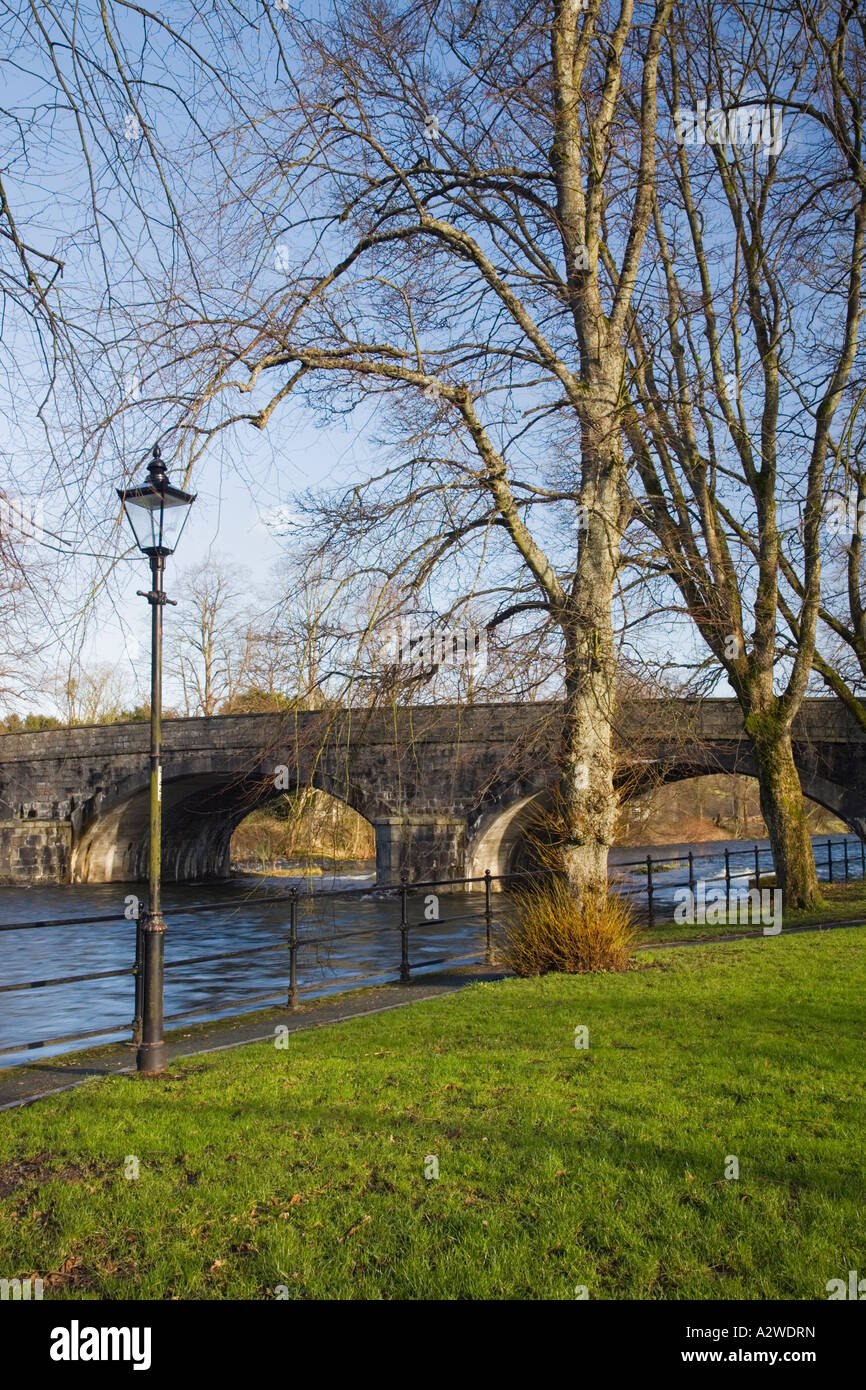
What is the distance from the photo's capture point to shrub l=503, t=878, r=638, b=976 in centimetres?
962

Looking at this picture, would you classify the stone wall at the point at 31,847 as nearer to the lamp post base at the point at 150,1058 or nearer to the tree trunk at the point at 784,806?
the tree trunk at the point at 784,806

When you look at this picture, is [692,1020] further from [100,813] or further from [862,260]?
[100,813]

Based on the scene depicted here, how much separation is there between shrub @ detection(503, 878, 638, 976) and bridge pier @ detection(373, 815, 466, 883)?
16.5m

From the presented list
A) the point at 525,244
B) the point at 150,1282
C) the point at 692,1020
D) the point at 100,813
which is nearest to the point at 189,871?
the point at 100,813

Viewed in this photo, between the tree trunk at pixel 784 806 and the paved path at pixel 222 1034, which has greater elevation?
the tree trunk at pixel 784 806

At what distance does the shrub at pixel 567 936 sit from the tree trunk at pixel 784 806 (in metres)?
5.57

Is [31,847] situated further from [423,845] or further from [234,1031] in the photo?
[234,1031]

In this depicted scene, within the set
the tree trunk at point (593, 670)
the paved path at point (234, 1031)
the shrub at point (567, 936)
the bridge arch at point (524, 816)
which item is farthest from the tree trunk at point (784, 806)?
the tree trunk at point (593, 670)

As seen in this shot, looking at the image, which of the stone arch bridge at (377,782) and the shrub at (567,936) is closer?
the shrub at (567,936)

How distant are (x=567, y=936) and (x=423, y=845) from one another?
1747cm

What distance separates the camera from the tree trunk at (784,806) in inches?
586

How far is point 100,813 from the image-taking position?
3381cm

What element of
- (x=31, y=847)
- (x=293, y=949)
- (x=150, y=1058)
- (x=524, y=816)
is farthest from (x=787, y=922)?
(x=31, y=847)
